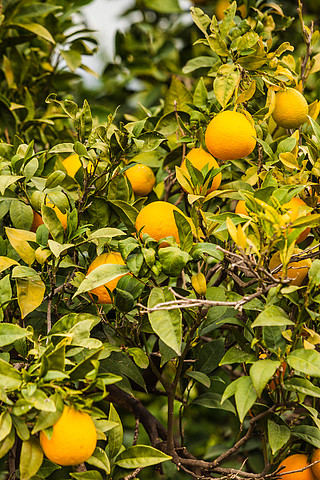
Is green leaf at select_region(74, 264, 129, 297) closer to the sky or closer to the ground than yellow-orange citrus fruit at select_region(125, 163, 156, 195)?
closer to the sky

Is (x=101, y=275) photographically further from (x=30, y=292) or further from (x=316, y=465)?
(x=316, y=465)

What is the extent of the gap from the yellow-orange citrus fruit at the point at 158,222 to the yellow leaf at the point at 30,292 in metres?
0.22

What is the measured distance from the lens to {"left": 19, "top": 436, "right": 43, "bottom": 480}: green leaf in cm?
85

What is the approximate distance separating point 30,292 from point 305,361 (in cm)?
50

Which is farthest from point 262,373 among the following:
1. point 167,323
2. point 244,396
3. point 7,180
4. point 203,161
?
point 7,180

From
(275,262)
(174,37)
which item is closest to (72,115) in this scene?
(275,262)

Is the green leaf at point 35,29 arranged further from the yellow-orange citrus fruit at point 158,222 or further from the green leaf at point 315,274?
the green leaf at point 315,274

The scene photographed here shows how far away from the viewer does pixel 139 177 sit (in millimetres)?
1323

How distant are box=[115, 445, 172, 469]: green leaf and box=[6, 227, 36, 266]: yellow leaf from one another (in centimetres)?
39

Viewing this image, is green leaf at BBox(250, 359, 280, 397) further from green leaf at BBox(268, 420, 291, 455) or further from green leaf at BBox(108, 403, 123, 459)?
green leaf at BBox(108, 403, 123, 459)

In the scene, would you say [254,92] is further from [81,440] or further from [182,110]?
[81,440]

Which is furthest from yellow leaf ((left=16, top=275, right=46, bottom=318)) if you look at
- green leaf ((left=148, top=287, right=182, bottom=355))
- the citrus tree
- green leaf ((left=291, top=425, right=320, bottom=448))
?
green leaf ((left=291, top=425, right=320, bottom=448))

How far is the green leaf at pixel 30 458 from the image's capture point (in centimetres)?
85

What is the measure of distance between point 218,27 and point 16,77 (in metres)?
0.87
